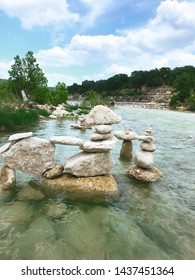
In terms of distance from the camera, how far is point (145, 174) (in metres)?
9.61

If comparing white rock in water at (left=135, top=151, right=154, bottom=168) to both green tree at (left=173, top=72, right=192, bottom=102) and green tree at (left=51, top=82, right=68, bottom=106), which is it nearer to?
green tree at (left=51, top=82, right=68, bottom=106)

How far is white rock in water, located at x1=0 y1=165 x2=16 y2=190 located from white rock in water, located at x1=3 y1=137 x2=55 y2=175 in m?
0.20

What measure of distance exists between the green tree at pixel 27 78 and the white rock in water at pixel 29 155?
39.8 m

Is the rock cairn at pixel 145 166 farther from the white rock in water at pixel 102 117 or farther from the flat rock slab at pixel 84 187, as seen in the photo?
the white rock in water at pixel 102 117

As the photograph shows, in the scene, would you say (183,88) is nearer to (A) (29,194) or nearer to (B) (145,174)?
(B) (145,174)

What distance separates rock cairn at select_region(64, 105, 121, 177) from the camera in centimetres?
835

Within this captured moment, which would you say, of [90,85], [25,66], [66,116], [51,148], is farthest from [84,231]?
[90,85]

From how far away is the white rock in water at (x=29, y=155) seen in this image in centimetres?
815

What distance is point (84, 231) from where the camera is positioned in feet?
19.4

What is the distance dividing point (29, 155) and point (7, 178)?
995 mm

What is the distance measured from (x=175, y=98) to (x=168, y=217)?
81722 mm

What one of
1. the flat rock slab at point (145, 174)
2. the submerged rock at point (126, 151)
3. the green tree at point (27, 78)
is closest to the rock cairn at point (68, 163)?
the flat rock slab at point (145, 174)

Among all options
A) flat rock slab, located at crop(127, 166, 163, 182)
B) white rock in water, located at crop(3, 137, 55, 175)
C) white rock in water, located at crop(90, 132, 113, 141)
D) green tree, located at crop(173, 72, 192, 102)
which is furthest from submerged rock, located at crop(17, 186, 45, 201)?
green tree, located at crop(173, 72, 192, 102)
